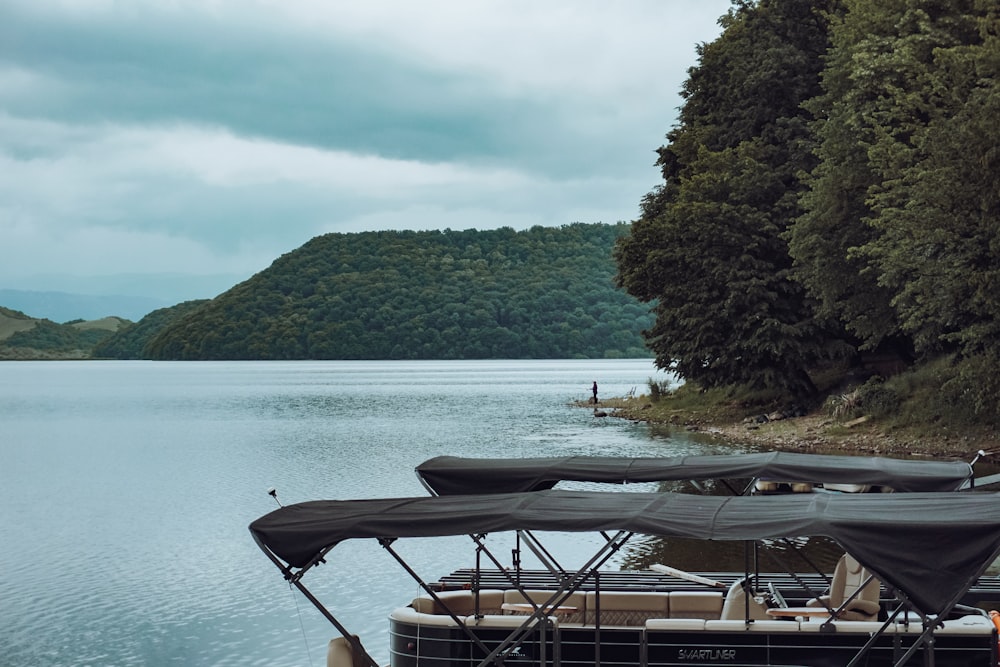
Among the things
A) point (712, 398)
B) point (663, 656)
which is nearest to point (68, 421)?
point (712, 398)

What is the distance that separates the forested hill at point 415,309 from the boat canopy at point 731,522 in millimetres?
175214

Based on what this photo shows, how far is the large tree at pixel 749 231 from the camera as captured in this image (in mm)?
47031

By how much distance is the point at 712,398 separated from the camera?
204 feet

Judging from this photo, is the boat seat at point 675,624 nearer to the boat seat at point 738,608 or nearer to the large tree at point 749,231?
the boat seat at point 738,608

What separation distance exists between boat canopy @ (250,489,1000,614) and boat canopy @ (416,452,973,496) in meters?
3.92

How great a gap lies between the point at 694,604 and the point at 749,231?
115 ft

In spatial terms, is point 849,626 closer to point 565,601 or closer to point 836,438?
point 565,601

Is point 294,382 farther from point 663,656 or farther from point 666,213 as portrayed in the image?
point 663,656

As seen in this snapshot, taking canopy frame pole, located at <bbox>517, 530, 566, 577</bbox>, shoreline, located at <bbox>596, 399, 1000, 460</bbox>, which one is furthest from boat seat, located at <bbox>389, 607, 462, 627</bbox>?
shoreline, located at <bbox>596, 399, 1000, 460</bbox>

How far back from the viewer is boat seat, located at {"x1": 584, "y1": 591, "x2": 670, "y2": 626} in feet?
46.4

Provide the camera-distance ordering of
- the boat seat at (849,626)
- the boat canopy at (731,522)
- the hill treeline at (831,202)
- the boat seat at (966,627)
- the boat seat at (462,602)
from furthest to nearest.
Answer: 1. the hill treeline at (831,202)
2. the boat seat at (462,602)
3. the boat seat at (849,626)
4. the boat seat at (966,627)
5. the boat canopy at (731,522)

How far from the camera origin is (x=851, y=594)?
45.5ft

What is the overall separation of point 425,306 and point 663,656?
584ft

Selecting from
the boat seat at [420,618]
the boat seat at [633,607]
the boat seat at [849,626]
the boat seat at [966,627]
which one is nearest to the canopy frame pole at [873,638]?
the boat seat at [849,626]
